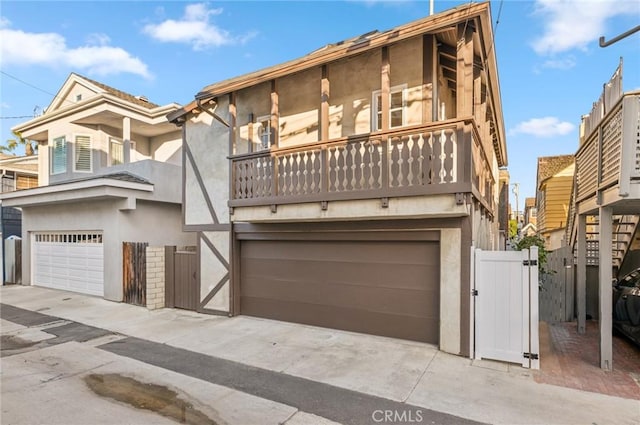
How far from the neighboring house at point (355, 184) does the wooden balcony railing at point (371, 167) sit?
24 millimetres

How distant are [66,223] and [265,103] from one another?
352 inches

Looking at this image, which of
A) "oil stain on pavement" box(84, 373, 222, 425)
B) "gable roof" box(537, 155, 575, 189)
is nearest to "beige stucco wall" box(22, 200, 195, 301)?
"oil stain on pavement" box(84, 373, 222, 425)

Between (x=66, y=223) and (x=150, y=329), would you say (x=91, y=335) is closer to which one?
(x=150, y=329)

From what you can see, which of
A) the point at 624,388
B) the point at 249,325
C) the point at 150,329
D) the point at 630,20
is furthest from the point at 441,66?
the point at 150,329

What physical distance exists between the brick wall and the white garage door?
2.97 m

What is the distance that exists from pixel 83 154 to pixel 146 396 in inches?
495

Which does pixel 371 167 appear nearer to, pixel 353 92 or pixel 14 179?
pixel 353 92

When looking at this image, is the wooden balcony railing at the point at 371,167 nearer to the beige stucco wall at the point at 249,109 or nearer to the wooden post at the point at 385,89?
the wooden post at the point at 385,89

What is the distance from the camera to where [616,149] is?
490 centimetres

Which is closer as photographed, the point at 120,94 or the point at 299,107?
the point at 299,107

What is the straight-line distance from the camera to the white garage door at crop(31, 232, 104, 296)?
10977 millimetres

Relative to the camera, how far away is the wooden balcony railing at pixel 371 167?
5395 millimetres

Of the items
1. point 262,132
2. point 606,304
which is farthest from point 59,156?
point 606,304

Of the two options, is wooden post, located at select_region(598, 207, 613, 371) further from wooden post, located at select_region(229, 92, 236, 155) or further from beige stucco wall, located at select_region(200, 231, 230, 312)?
wooden post, located at select_region(229, 92, 236, 155)
